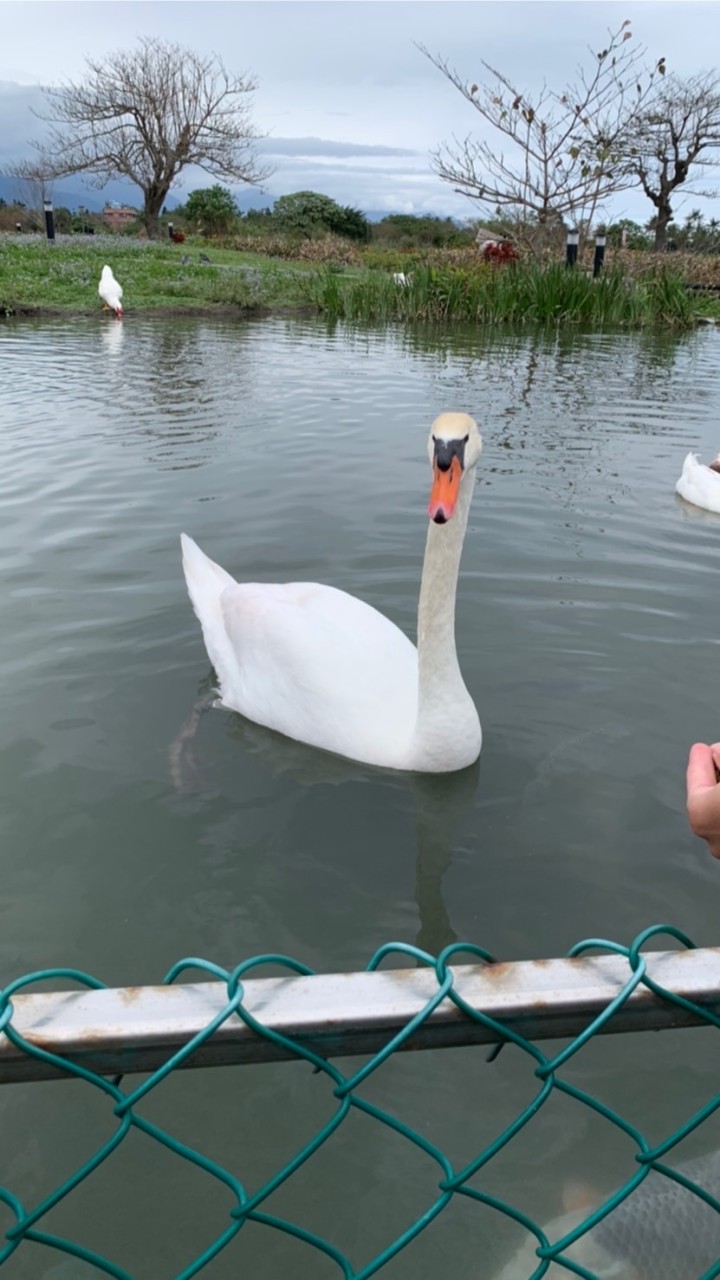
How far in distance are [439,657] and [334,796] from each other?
0.68 m

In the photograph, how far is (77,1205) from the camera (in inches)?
85.4

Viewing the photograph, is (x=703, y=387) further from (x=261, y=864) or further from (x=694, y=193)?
(x=694, y=193)

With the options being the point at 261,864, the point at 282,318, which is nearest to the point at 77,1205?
the point at 261,864

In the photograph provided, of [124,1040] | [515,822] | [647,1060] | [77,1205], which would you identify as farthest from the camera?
[515,822]

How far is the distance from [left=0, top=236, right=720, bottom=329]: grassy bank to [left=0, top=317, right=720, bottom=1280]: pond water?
876cm

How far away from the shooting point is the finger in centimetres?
164

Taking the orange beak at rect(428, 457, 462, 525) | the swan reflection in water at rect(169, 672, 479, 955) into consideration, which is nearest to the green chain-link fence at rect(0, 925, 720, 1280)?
the swan reflection in water at rect(169, 672, 479, 955)

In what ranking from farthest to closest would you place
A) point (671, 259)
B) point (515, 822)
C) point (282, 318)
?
point (671, 259) → point (282, 318) → point (515, 822)

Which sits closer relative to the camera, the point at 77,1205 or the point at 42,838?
the point at 77,1205

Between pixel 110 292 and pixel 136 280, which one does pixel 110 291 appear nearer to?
pixel 110 292

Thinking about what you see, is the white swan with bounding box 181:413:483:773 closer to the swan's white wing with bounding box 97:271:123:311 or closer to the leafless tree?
the swan's white wing with bounding box 97:271:123:311

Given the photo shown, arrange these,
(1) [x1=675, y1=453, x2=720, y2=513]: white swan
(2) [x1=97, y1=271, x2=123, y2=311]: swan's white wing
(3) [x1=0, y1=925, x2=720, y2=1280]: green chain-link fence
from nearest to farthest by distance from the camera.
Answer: (3) [x1=0, y1=925, x2=720, y2=1280]: green chain-link fence, (1) [x1=675, y1=453, x2=720, y2=513]: white swan, (2) [x1=97, y1=271, x2=123, y2=311]: swan's white wing

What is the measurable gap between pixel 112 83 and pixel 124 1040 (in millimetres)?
41374

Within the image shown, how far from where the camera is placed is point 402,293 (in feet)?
58.7
